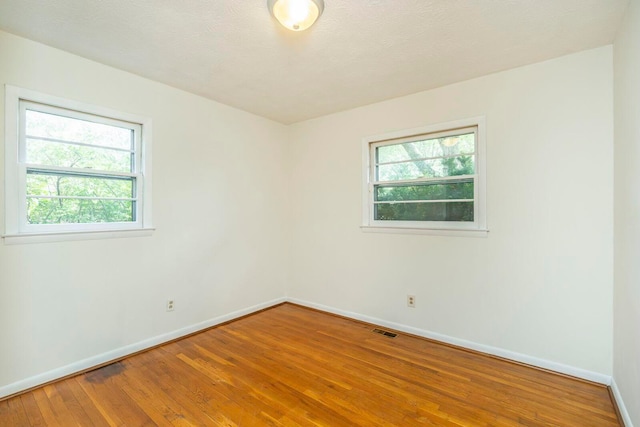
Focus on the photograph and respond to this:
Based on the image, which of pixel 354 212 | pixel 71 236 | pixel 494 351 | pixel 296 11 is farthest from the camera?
pixel 354 212

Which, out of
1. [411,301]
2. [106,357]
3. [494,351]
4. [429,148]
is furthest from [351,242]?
[106,357]

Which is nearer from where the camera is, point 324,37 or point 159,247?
point 324,37

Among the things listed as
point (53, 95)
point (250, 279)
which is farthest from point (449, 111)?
point (53, 95)

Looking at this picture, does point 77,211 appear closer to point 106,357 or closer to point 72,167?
point 72,167

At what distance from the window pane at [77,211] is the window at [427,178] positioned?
251 cm

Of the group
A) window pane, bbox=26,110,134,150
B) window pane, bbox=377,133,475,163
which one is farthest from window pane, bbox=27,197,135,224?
window pane, bbox=377,133,475,163

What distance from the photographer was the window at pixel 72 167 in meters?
2.16

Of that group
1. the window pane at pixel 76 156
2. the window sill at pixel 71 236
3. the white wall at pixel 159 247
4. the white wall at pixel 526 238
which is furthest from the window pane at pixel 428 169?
the window pane at pixel 76 156

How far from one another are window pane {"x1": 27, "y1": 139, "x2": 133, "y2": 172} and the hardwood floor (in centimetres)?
170

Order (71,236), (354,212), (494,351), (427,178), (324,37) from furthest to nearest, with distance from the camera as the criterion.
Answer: (354,212), (427,178), (494,351), (71,236), (324,37)

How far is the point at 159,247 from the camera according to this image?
293 centimetres

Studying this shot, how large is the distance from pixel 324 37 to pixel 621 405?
3.17 metres

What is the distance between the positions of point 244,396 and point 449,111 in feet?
9.99

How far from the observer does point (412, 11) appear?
1.85 metres
